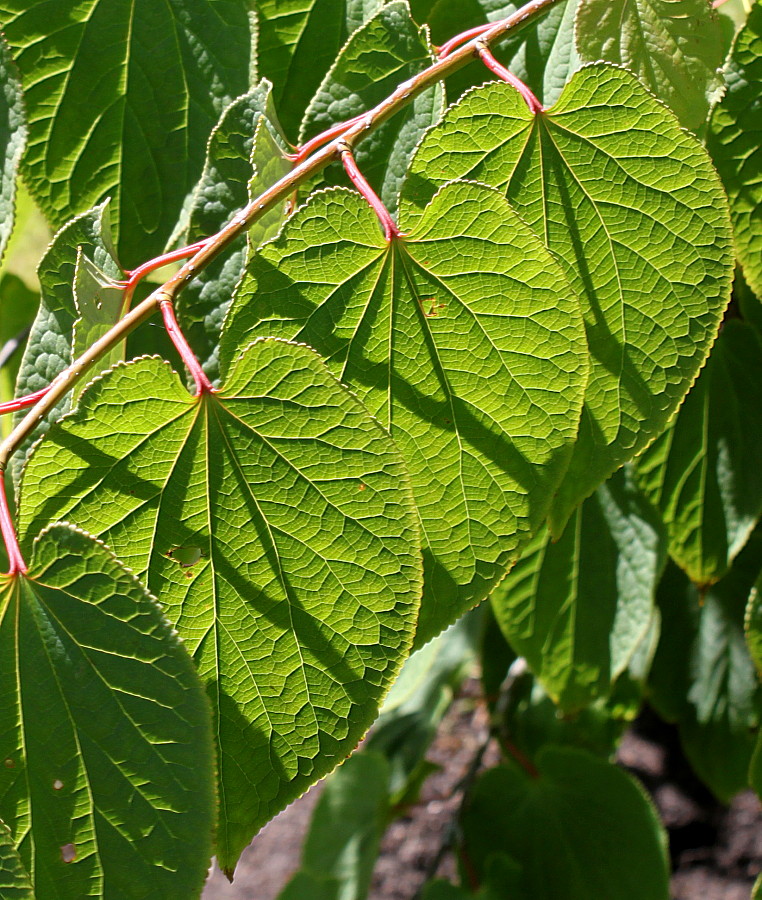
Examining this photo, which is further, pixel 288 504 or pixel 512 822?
pixel 512 822

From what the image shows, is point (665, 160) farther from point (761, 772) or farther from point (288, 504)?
point (761, 772)

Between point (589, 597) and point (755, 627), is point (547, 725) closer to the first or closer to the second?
point (589, 597)

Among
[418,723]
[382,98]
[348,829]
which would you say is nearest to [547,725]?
[418,723]


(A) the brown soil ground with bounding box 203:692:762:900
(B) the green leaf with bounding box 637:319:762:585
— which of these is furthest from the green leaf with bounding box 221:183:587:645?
(A) the brown soil ground with bounding box 203:692:762:900

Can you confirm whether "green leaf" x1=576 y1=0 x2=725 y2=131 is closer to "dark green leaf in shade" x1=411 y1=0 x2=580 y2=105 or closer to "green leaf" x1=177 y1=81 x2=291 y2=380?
"dark green leaf in shade" x1=411 y1=0 x2=580 y2=105

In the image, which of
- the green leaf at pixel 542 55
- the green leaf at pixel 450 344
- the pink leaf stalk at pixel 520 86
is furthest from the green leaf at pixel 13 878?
the green leaf at pixel 542 55

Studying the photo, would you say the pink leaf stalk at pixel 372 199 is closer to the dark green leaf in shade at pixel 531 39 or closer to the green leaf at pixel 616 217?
the green leaf at pixel 616 217

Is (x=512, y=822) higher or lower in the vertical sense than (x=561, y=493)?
lower

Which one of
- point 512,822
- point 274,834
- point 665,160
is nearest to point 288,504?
point 665,160
